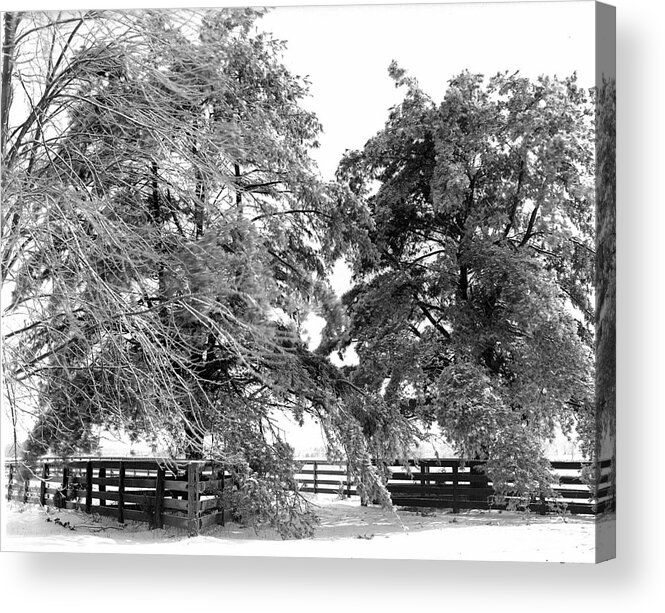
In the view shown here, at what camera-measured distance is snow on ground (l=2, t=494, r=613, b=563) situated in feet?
19.5

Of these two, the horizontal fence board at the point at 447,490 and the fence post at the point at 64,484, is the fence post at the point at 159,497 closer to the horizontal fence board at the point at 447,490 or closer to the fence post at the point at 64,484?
the fence post at the point at 64,484

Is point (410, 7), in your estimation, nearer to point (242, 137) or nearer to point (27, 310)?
point (242, 137)

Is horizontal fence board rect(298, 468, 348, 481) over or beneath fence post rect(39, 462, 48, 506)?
over

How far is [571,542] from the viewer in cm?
588

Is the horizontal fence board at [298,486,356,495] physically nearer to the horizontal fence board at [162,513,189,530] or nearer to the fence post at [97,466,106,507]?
the horizontal fence board at [162,513,189,530]

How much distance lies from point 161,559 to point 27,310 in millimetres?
1760

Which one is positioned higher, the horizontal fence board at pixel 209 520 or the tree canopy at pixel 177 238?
the tree canopy at pixel 177 238

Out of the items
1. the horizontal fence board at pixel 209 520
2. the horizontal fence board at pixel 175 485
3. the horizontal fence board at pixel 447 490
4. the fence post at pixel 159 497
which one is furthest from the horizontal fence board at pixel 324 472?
the fence post at pixel 159 497

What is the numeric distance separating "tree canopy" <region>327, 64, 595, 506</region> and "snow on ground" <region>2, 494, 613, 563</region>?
30 cm

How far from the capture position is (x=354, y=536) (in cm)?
621

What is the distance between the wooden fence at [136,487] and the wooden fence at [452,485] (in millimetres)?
598

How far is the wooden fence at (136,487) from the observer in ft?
21.0

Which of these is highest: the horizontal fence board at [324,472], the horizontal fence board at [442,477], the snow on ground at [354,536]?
the horizontal fence board at [324,472]

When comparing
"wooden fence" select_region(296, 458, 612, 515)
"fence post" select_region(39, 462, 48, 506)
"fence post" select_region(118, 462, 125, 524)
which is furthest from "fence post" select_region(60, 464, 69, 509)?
"wooden fence" select_region(296, 458, 612, 515)
